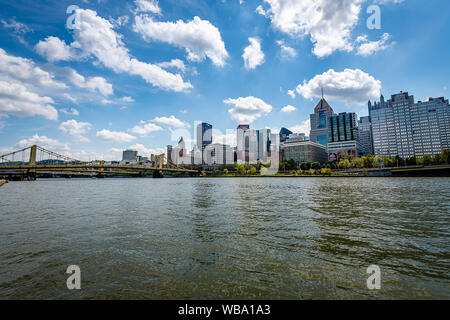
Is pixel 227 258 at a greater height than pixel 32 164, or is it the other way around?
pixel 32 164

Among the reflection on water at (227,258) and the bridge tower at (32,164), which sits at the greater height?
the bridge tower at (32,164)

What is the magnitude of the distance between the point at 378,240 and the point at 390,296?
16.0 ft

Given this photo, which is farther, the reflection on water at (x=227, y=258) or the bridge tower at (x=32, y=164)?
the bridge tower at (x=32, y=164)

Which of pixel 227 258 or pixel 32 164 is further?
pixel 32 164

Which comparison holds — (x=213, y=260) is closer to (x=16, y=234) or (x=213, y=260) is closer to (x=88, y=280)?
(x=88, y=280)

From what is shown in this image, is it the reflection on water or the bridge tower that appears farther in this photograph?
Answer: the bridge tower

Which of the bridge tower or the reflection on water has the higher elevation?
the bridge tower

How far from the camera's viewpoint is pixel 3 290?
17.0ft

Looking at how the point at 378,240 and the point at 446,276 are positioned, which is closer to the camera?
the point at 446,276

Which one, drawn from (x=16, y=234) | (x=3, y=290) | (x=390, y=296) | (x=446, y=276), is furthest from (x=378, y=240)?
(x=16, y=234)

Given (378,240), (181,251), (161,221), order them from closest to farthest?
(181,251)
(378,240)
(161,221)
